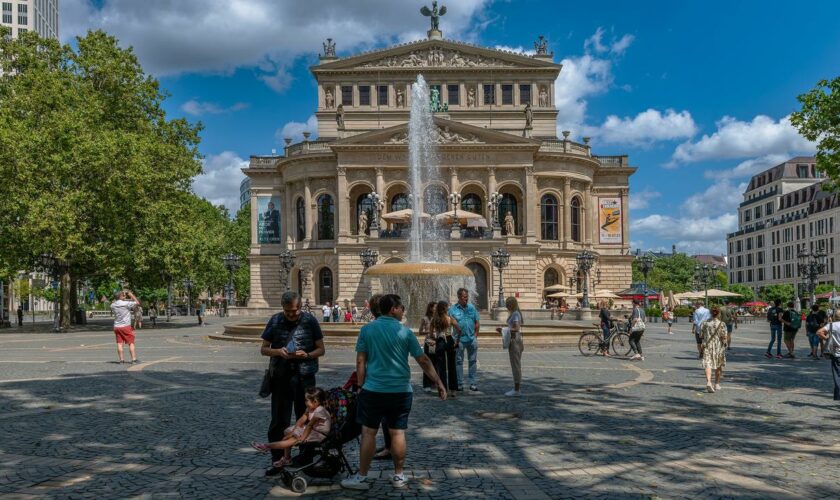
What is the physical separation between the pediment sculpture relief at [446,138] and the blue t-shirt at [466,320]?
4019cm

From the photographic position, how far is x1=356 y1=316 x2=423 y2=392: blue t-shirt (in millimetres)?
6219

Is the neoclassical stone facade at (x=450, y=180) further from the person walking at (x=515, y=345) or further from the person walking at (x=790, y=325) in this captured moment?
the person walking at (x=515, y=345)

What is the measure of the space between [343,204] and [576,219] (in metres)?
19.6

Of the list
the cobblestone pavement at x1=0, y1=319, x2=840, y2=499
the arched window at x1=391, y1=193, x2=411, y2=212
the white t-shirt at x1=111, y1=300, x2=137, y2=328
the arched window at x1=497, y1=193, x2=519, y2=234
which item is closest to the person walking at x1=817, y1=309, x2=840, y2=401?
the cobblestone pavement at x1=0, y1=319, x2=840, y2=499

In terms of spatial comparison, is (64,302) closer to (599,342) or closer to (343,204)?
(343,204)

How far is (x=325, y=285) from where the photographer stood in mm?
54219

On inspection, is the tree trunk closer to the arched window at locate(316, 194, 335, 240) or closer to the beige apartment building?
the arched window at locate(316, 194, 335, 240)

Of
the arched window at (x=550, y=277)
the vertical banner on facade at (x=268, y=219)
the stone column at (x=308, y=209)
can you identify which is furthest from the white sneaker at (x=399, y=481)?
the vertical banner on facade at (x=268, y=219)

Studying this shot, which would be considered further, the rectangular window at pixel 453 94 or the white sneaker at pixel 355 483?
the rectangular window at pixel 453 94

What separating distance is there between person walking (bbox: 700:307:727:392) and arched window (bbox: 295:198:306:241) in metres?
46.3

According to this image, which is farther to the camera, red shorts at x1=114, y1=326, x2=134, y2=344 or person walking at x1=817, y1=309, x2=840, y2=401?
red shorts at x1=114, y1=326, x2=134, y2=344

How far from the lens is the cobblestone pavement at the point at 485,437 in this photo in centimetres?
632

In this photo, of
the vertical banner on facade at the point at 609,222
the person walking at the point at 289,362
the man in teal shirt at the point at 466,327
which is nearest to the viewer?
the person walking at the point at 289,362

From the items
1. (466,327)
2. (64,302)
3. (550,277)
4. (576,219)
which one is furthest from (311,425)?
(576,219)
